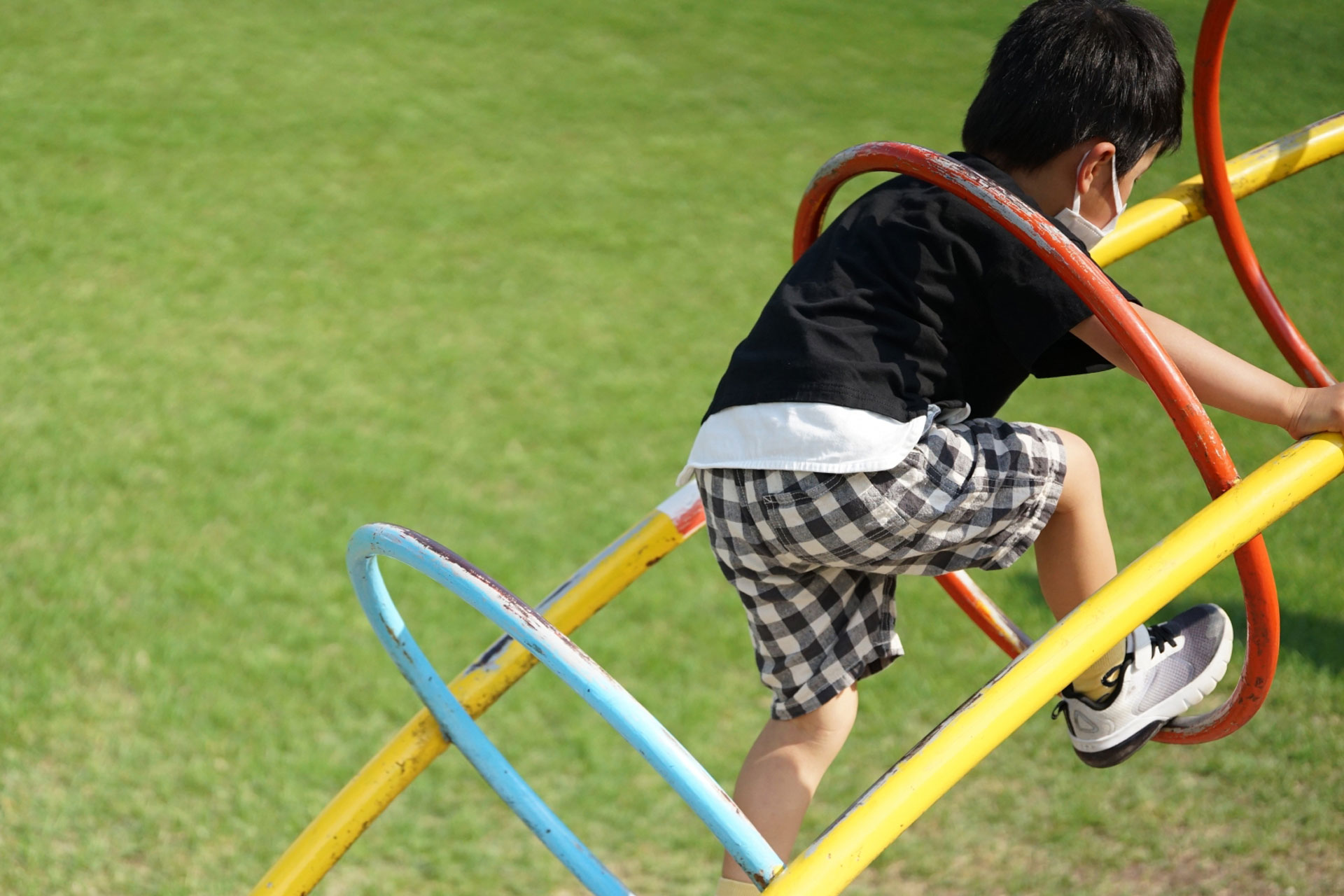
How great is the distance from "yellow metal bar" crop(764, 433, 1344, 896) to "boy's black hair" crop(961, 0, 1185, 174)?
0.45 m

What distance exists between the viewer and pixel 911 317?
1.45m

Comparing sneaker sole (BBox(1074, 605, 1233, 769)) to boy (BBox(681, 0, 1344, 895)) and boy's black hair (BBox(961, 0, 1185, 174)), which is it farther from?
boy's black hair (BBox(961, 0, 1185, 174))

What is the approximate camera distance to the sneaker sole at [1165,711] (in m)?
1.67

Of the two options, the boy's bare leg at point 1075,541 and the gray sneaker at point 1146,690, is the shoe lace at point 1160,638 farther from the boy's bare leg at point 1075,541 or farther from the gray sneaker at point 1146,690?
the boy's bare leg at point 1075,541

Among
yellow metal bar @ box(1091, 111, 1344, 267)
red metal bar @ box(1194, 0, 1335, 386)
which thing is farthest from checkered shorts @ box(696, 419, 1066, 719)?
red metal bar @ box(1194, 0, 1335, 386)

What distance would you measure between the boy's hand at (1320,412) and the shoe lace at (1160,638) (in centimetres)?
48

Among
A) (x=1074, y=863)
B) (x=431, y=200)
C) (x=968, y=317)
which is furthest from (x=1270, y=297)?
(x=431, y=200)

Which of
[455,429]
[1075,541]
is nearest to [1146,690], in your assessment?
[1075,541]

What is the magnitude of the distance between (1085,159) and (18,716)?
3086 mm

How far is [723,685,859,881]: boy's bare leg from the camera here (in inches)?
63.4

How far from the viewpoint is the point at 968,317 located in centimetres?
146

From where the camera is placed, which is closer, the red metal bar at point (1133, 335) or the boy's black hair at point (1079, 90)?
the red metal bar at point (1133, 335)

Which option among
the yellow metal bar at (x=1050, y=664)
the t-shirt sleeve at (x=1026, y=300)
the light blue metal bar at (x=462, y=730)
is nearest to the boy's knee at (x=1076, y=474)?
the t-shirt sleeve at (x=1026, y=300)

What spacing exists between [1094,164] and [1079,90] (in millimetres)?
91
